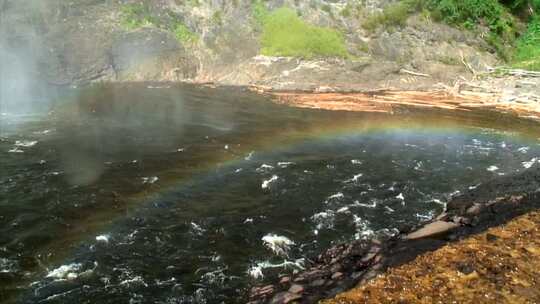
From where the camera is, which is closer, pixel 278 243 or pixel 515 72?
pixel 278 243

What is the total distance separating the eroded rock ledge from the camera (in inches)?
324

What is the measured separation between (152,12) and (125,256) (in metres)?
32.7

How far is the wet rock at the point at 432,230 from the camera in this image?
33.5ft

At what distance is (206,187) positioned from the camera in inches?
585

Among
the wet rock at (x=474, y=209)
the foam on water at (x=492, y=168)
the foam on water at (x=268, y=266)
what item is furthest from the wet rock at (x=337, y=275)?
the foam on water at (x=492, y=168)

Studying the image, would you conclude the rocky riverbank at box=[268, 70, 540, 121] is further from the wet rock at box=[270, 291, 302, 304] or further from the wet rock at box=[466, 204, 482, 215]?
the wet rock at box=[270, 291, 302, 304]

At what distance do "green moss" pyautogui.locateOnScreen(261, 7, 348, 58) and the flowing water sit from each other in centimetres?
1161

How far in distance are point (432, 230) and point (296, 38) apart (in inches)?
1177

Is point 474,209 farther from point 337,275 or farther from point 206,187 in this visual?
point 206,187

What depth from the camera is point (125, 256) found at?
1025 centimetres

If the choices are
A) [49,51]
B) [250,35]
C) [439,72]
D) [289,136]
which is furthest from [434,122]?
[49,51]

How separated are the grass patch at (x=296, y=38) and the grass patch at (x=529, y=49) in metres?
Answer: 13.1

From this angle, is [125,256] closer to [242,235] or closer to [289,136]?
[242,235]

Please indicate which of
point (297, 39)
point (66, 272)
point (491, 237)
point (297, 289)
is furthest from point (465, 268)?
point (297, 39)
